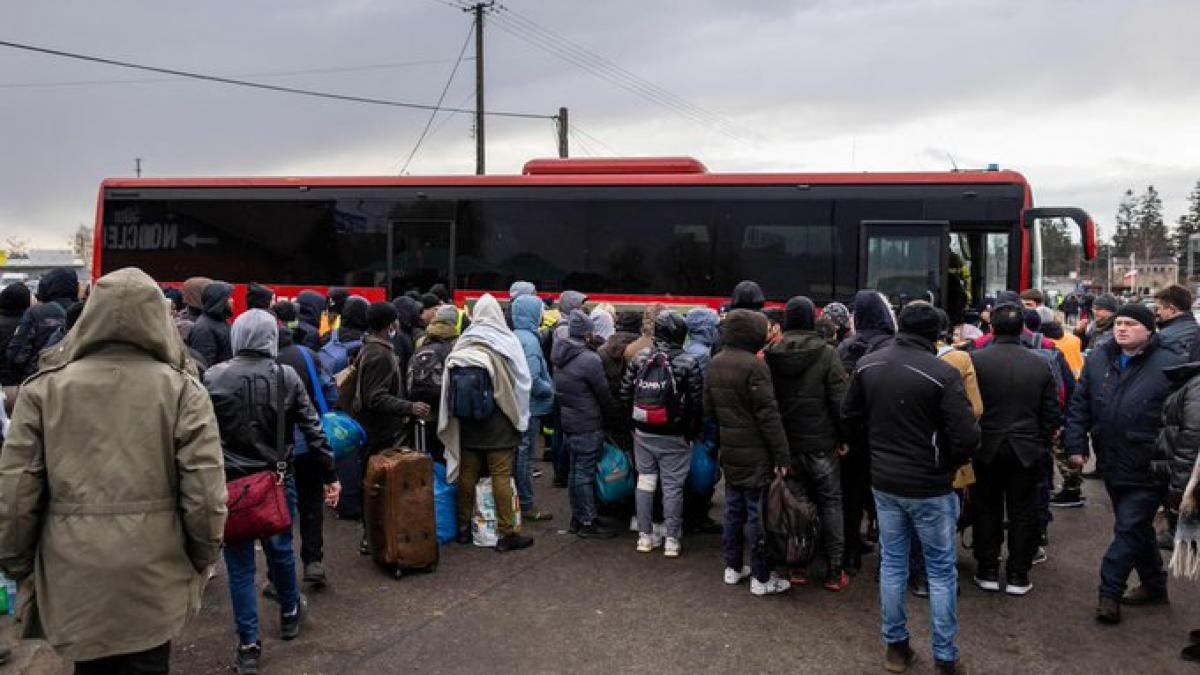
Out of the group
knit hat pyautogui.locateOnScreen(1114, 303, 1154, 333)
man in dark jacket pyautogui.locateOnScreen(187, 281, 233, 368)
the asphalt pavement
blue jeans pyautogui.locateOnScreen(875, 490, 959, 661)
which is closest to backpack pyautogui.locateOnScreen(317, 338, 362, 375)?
man in dark jacket pyautogui.locateOnScreen(187, 281, 233, 368)

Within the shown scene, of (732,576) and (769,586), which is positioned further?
(732,576)

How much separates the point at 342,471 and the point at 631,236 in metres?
6.90

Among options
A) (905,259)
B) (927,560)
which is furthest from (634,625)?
(905,259)

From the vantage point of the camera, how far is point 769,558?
18.2 feet

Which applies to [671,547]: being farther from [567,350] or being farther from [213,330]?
[213,330]

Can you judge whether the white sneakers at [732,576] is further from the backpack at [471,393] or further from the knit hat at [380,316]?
the knit hat at [380,316]

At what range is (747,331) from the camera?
5.45 m

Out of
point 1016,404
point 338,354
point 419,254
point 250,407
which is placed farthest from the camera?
point 419,254

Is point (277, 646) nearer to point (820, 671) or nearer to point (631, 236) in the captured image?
point (820, 671)

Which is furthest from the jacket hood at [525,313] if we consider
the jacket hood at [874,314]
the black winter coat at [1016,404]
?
the black winter coat at [1016,404]

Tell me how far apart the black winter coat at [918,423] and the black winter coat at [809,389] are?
1036mm

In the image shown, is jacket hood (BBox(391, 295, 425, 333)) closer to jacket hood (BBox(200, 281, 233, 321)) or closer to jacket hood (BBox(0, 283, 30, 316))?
jacket hood (BBox(200, 281, 233, 321))

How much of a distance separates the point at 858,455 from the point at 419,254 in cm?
933

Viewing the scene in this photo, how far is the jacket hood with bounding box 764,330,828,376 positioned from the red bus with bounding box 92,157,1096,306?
261 inches
